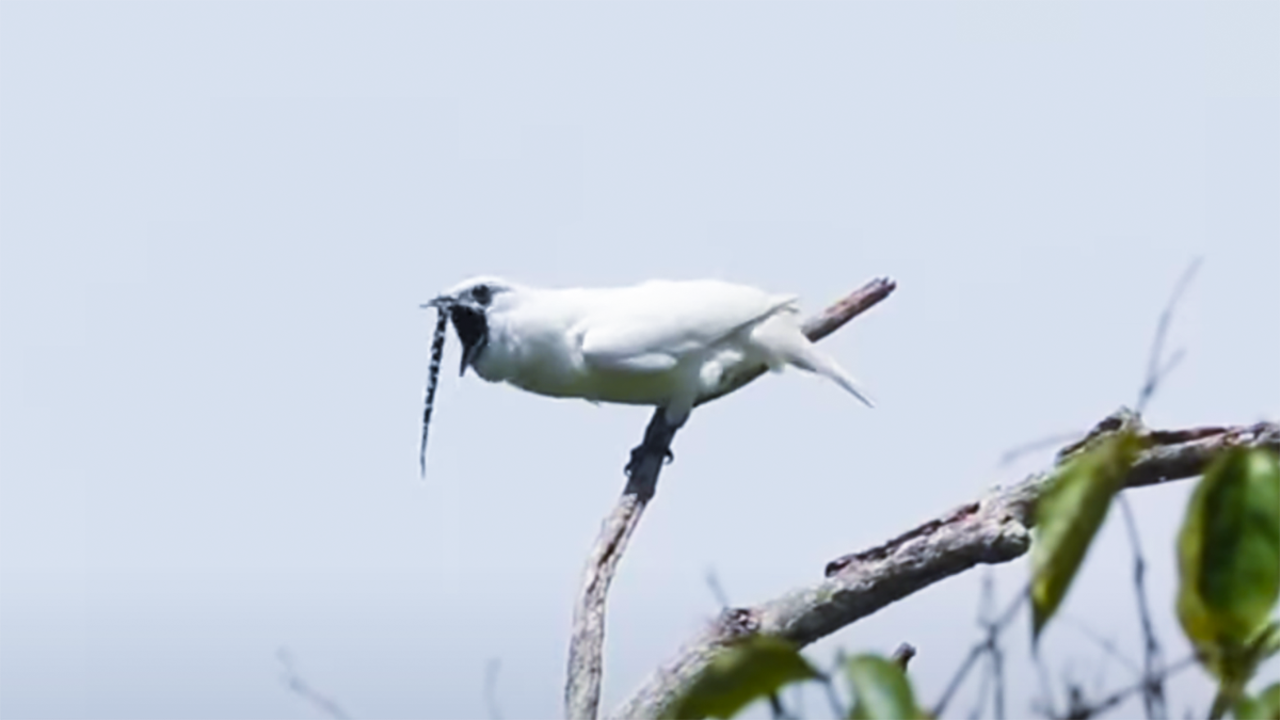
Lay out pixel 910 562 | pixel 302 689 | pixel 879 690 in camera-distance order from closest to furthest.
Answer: pixel 879 690
pixel 302 689
pixel 910 562

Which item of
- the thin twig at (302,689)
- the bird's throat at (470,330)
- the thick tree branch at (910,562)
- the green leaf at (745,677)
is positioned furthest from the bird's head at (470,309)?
the green leaf at (745,677)

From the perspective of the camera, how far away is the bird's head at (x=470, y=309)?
477 centimetres

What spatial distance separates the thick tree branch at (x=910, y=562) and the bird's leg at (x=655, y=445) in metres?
1.05

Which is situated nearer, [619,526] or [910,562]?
[910,562]

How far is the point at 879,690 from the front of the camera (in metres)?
0.77

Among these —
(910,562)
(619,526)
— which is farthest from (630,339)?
(910,562)

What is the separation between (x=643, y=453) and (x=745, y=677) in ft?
12.2

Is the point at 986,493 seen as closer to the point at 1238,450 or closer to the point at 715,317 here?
the point at 715,317

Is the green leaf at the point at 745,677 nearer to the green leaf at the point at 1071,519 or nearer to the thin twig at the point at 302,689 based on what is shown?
the green leaf at the point at 1071,519

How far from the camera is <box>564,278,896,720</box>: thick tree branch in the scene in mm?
3494

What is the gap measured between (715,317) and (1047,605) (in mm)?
4190

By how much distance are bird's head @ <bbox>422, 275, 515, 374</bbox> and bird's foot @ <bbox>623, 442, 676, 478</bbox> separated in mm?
426

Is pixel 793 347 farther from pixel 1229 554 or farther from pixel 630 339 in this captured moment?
pixel 1229 554

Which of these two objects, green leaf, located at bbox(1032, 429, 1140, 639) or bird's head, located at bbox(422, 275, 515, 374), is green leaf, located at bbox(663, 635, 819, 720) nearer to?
green leaf, located at bbox(1032, 429, 1140, 639)
